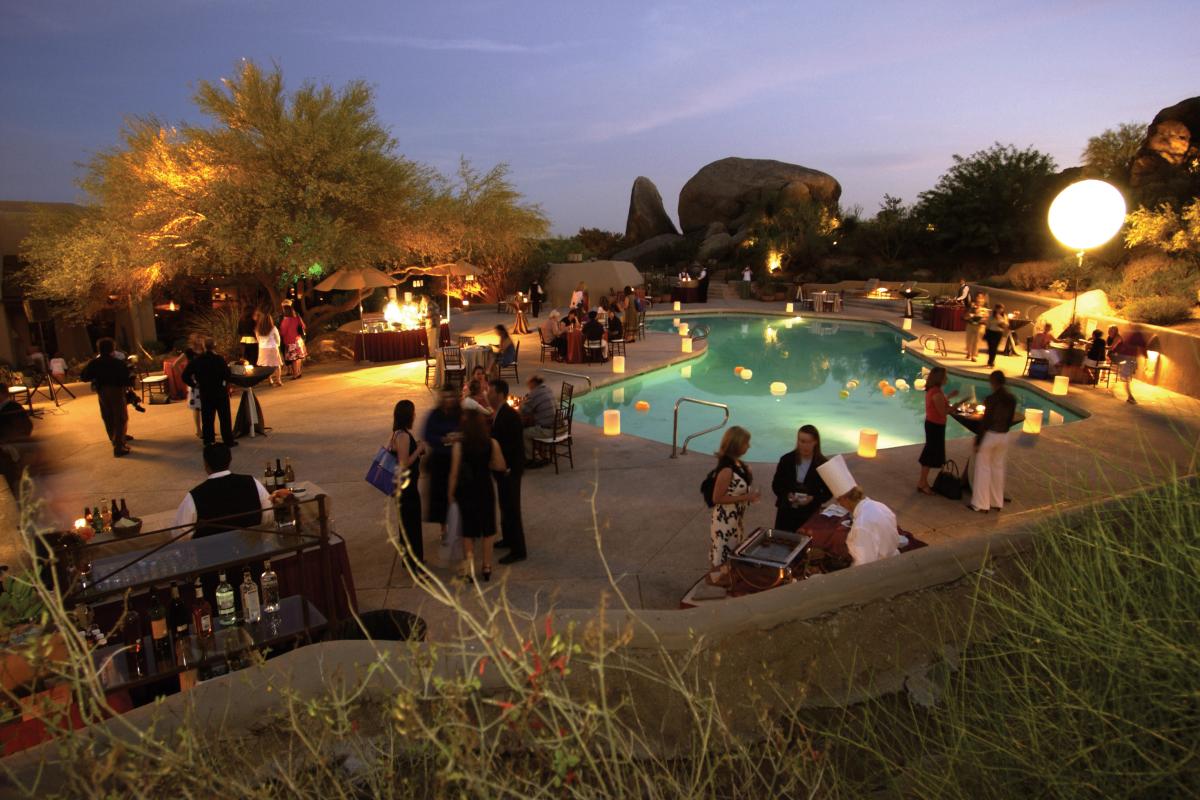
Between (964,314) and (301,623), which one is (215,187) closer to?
(301,623)

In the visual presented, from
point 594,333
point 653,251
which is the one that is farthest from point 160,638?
point 653,251

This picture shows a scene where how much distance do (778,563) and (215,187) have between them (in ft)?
44.8

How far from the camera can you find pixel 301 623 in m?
3.79

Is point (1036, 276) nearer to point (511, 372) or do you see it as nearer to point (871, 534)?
point (511, 372)

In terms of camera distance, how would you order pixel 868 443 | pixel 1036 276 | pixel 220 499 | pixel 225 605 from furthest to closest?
1. pixel 1036 276
2. pixel 868 443
3. pixel 220 499
4. pixel 225 605

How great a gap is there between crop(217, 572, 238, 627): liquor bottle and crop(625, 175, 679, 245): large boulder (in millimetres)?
44247

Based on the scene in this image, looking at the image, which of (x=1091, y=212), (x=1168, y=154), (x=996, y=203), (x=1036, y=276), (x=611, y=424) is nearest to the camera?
(x=1091, y=212)

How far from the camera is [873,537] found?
432 centimetres

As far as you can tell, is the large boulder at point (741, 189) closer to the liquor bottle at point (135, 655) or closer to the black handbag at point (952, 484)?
the black handbag at point (952, 484)

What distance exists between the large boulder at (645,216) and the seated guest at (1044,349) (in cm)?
3421

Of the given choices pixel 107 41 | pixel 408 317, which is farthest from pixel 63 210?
pixel 107 41

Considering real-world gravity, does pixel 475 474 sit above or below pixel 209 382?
below

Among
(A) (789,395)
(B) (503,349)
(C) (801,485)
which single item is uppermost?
(B) (503,349)

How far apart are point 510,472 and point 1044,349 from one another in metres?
12.3
